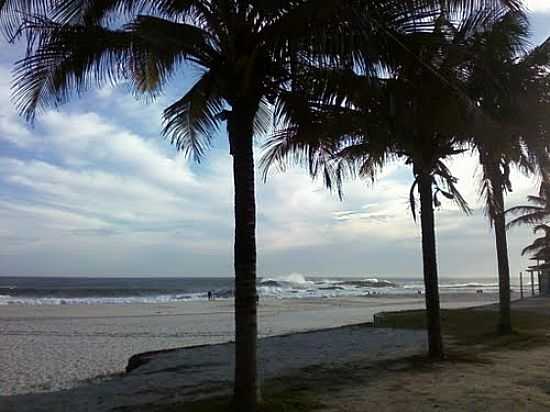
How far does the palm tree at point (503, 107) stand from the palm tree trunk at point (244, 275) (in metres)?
2.89

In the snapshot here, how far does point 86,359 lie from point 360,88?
11.5m

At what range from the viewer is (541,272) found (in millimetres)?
39625

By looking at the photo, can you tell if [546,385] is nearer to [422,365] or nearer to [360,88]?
[422,365]

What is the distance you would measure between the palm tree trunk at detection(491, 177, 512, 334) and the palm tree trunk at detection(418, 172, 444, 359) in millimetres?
3735

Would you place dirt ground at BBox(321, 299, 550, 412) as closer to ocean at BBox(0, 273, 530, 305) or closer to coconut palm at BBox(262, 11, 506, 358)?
coconut palm at BBox(262, 11, 506, 358)

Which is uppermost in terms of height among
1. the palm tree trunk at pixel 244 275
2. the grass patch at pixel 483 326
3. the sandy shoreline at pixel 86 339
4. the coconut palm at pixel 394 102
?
the coconut palm at pixel 394 102

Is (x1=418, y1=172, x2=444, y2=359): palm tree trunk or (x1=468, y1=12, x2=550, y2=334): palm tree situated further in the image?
(x1=418, y1=172, x2=444, y2=359): palm tree trunk

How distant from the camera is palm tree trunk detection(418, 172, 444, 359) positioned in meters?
10.7

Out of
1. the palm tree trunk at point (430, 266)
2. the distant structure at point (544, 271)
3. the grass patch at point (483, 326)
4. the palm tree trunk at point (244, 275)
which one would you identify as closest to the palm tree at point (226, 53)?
the palm tree trunk at point (244, 275)

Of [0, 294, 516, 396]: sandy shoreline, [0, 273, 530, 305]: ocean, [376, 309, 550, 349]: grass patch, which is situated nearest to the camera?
[0, 294, 516, 396]: sandy shoreline

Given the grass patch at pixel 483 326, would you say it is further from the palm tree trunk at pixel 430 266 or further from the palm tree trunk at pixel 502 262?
the palm tree trunk at pixel 430 266

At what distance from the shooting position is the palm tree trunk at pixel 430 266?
35.2 feet

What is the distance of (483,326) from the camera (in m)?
16.8

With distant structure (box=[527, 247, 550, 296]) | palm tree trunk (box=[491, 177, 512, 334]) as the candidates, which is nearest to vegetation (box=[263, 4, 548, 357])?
palm tree trunk (box=[491, 177, 512, 334])
